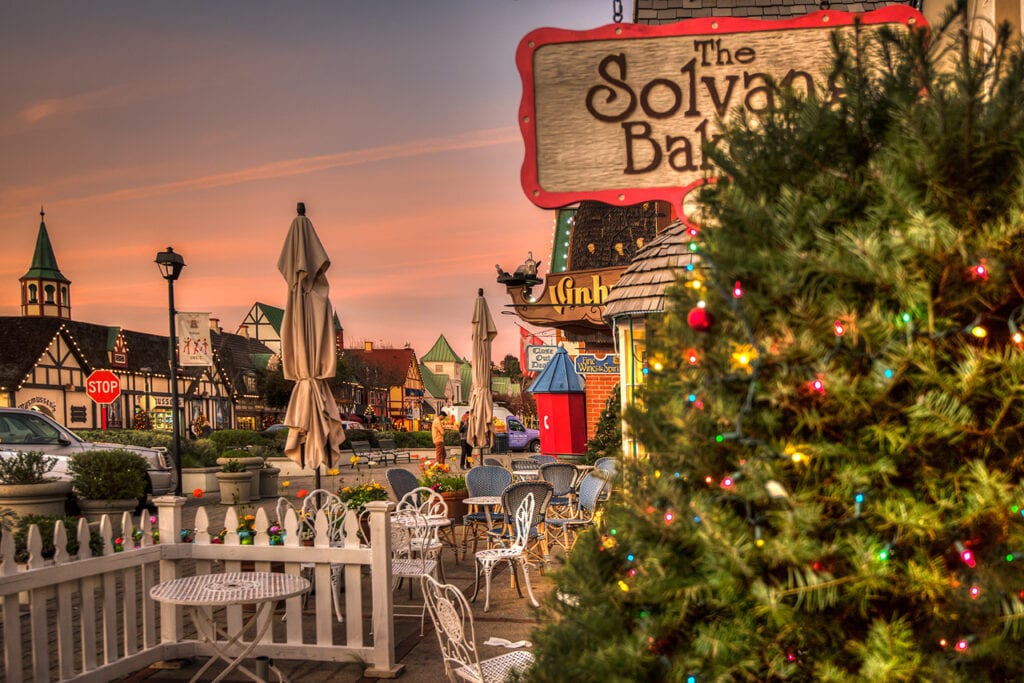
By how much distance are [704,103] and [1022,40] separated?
1.62 m

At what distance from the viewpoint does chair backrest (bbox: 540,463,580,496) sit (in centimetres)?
1071

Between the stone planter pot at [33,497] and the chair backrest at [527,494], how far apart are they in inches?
256

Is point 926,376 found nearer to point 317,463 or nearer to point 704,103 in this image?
point 704,103

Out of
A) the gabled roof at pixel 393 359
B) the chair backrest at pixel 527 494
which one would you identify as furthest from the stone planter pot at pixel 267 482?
the gabled roof at pixel 393 359

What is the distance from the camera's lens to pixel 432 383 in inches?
4048

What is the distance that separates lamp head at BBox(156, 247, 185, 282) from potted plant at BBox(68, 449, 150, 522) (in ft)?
10.5

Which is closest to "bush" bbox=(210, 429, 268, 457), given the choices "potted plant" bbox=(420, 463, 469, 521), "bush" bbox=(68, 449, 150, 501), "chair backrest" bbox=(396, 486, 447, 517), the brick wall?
the brick wall

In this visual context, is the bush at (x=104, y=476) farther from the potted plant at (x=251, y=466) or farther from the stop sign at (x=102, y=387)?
the stop sign at (x=102, y=387)

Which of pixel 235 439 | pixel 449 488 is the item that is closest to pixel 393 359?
pixel 235 439

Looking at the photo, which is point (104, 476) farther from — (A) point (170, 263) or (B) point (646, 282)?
(B) point (646, 282)

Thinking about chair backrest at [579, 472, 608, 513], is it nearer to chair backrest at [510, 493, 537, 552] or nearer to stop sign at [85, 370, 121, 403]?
chair backrest at [510, 493, 537, 552]

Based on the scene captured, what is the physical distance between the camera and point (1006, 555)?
5.27 feet

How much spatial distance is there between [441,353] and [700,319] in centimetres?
11111

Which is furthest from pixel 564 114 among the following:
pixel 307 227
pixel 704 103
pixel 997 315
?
pixel 307 227
